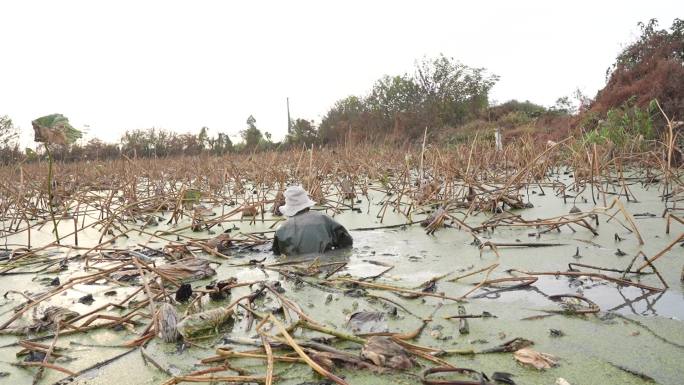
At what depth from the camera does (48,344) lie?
1.80 m

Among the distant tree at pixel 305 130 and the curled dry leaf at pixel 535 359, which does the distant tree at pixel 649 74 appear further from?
the distant tree at pixel 305 130

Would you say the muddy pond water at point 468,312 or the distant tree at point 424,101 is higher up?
the distant tree at point 424,101

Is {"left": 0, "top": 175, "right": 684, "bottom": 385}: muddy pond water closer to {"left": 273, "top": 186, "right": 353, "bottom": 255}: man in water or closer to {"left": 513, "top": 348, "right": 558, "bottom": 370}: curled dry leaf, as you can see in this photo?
{"left": 513, "top": 348, "right": 558, "bottom": 370}: curled dry leaf

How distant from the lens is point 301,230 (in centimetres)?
304

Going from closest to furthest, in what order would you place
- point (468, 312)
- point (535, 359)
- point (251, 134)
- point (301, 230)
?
point (535, 359)
point (468, 312)
point (301, 230)
point (251, 134)

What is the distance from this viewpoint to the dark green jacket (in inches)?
120

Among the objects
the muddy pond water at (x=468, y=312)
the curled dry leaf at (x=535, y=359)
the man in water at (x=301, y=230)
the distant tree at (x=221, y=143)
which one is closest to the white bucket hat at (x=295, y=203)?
the man in water at (x=301, y=230)

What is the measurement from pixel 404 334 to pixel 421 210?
284 cm

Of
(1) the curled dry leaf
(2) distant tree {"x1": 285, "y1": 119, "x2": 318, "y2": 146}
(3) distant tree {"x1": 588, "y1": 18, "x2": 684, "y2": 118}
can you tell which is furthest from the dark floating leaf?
(2) distant tree {"x1": 285, "y1": 119, "x2": 318, "y2": 146}

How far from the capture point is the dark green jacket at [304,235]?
3.05 metres

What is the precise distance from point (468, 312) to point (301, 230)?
140cm

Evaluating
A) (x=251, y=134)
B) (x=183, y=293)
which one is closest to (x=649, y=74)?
(x=183, y=293)

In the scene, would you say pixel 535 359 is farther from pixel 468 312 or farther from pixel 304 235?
pixel 304 235

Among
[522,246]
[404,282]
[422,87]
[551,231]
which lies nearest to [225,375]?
[404,282]
